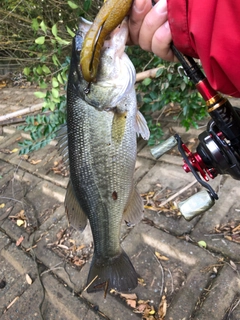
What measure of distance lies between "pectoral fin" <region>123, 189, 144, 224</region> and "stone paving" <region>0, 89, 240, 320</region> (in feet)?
2.42

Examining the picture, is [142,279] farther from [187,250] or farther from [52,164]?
[52,164]

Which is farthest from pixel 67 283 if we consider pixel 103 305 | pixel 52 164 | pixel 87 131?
pixel 52 164

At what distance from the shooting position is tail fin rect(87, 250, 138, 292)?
174cm

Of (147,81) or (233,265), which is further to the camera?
(147,81)

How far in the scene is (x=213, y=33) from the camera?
0.92m

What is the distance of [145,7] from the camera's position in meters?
1.05

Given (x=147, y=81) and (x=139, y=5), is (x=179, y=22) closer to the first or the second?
(x=139, y=5)

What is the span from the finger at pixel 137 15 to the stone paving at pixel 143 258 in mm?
1603

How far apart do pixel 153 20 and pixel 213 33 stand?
0.27 meters

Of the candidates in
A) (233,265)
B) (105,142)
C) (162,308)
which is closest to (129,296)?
(162,308)

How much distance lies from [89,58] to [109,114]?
348mm

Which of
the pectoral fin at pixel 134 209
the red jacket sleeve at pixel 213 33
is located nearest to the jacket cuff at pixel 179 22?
the red jacket sleeve at pixel 213 33

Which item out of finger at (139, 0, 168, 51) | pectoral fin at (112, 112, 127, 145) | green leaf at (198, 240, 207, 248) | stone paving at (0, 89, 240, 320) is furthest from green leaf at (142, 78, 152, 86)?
finger at (139, 0, 168, 51)

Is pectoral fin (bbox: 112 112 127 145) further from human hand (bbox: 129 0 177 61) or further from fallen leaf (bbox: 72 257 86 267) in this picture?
fallen leaf (bbox: 72 257 86 267)
